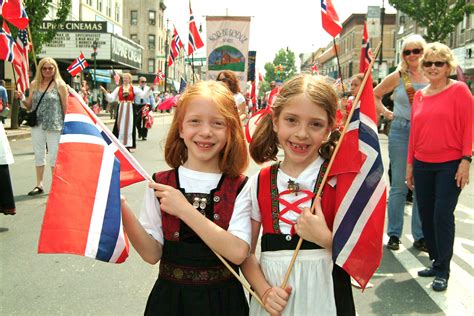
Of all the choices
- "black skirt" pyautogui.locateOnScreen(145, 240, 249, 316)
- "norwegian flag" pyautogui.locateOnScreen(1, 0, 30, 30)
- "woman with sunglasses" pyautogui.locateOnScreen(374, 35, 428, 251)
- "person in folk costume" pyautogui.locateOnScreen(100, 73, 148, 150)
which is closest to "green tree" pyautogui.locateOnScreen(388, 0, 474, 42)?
"person in folk costume" pyautogui.locateOnScreen(100, 73, 148, 150)

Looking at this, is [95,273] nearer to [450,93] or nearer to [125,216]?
[125,216]

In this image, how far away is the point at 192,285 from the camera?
228 centimetres

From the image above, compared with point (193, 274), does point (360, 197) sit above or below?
above

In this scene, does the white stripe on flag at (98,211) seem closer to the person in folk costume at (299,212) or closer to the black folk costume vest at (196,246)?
Result: the black folk costume vest at (196,246)

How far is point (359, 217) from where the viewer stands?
2252 mm

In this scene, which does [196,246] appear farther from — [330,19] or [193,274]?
[330,19]

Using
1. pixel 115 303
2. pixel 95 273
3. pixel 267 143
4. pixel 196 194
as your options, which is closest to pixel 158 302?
pixel 196 194

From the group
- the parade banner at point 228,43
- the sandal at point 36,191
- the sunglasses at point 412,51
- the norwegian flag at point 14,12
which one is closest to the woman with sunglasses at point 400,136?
the sunglasses at point 412,51

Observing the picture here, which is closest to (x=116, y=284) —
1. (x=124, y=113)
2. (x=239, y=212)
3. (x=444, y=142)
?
(x=239, y=212)

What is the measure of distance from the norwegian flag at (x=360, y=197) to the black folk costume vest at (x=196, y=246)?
0.45 m

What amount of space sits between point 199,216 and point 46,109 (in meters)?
6.22

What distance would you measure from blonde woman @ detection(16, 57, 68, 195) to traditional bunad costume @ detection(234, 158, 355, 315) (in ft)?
19.9

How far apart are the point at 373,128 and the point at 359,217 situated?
1.30 feet

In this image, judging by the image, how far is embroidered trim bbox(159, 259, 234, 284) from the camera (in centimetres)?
229
